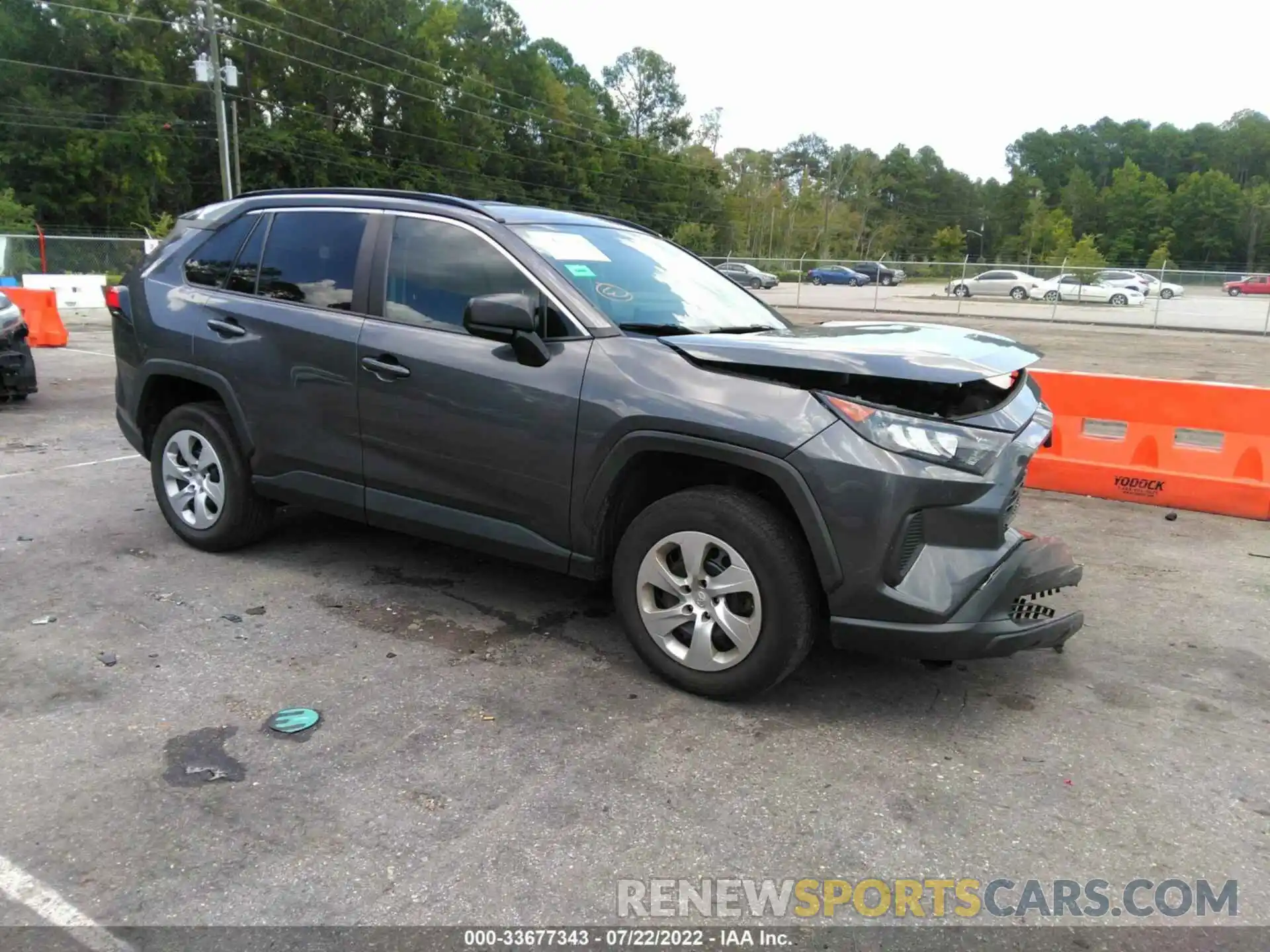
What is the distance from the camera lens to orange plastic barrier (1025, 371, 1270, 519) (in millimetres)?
6168

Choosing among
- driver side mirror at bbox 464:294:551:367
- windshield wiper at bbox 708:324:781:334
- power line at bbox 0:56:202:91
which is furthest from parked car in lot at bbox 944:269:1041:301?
power line at bbox 0:56:202:91

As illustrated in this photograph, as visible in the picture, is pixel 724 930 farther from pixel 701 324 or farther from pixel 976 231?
pixel 976 231

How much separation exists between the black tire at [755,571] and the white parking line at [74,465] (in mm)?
4818

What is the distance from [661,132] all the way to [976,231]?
4480cm

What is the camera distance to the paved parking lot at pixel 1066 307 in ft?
95.7

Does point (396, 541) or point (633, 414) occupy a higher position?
point (633, 414)

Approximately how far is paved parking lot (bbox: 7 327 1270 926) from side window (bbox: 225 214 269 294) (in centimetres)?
140

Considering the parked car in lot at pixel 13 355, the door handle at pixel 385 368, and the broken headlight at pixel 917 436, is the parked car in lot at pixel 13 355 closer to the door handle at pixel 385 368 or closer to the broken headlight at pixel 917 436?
the door handle at pixel 385 368

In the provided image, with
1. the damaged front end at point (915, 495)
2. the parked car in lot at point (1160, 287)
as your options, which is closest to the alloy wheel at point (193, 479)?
the damaged front end at point (915, 495)

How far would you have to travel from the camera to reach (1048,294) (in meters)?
35.2

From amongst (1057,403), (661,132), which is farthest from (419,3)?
(1057,403)

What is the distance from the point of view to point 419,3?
7138 cm

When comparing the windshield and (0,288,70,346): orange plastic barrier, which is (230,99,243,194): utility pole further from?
the windshield

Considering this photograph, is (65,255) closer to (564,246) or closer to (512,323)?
(564,246)
